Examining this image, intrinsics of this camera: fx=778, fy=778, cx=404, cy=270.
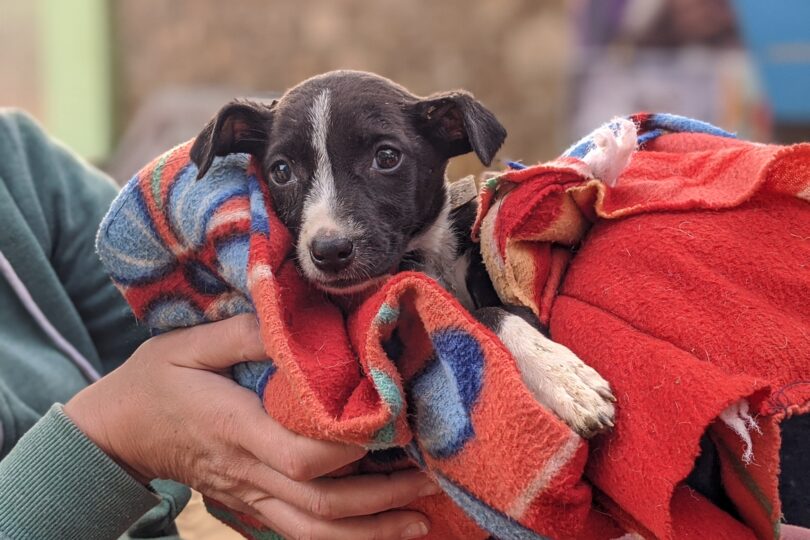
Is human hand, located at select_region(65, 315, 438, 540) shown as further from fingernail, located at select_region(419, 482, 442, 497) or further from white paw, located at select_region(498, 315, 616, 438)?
white paw, located at select_region(498, 315, 616, 438)

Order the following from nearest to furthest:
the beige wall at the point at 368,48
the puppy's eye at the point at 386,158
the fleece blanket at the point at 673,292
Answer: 1. the fleece blanket at the point at 673,292
2. the puppy's eye at the point at 386,158
3. the beige wall at the point at 368,48

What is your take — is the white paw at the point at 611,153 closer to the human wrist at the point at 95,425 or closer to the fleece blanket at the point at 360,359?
the fleece blanket at the point at 360,359

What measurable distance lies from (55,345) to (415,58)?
4.30 m

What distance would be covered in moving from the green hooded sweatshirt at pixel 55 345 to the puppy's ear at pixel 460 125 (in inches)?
28.9

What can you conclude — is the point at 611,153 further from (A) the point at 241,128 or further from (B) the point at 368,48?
(B) the point at 368,48

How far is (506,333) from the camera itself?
1.06 metres

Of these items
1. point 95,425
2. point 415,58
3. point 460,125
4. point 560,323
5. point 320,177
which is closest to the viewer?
point 560,323

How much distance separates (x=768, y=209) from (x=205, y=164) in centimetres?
80

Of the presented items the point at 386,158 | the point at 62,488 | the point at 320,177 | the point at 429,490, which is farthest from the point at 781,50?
the point at 62,488

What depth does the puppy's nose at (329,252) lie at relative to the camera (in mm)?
1226

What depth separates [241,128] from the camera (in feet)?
4.64

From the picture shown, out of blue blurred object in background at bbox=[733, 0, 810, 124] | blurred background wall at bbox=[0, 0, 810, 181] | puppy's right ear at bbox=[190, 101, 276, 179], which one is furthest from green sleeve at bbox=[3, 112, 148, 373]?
blue blurred object in background at bbox=[733, 0, 810, 124]

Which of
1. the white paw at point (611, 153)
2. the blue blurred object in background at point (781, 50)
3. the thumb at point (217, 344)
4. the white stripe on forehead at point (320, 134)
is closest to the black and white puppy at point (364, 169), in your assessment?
the white stripe on forehead at point (320, 134)

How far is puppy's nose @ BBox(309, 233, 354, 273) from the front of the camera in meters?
1.23
